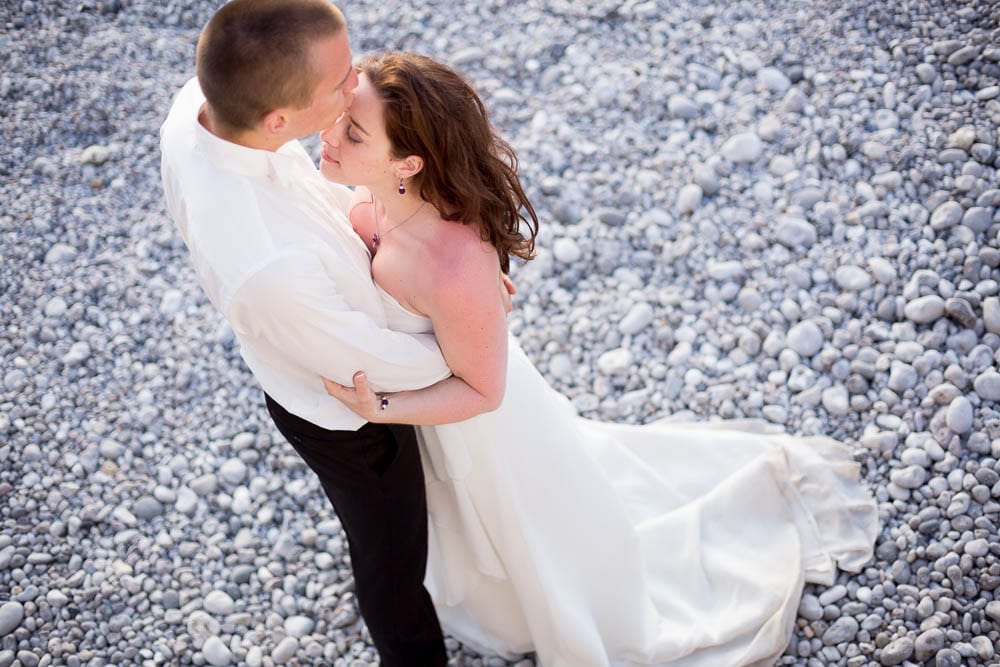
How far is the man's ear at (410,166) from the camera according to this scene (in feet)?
7.40

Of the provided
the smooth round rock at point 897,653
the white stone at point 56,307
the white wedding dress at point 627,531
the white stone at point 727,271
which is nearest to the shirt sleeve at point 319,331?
the white wedding dress at point 627,531

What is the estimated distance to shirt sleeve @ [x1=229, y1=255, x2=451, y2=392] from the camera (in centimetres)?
Answer: 204

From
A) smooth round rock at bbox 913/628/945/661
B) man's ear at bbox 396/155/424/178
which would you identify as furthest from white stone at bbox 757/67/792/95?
man's ear at bbox 396/155/424/178

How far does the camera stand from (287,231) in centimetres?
211

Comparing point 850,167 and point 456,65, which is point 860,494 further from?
point 456,65

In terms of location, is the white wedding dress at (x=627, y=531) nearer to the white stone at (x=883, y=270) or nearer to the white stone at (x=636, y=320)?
the white stone at (x=636, y=320)

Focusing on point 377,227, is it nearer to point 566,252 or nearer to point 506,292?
point 506,292

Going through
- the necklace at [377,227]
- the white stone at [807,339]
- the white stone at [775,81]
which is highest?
the necklace at [377,227]

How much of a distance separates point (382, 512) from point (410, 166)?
992 mm

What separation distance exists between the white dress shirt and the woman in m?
0.08

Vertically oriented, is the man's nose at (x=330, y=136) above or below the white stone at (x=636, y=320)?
above

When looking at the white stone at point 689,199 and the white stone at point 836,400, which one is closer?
→ the white stone at point 836,400

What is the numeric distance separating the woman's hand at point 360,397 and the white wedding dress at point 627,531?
270mm

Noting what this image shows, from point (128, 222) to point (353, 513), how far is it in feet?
9.47
